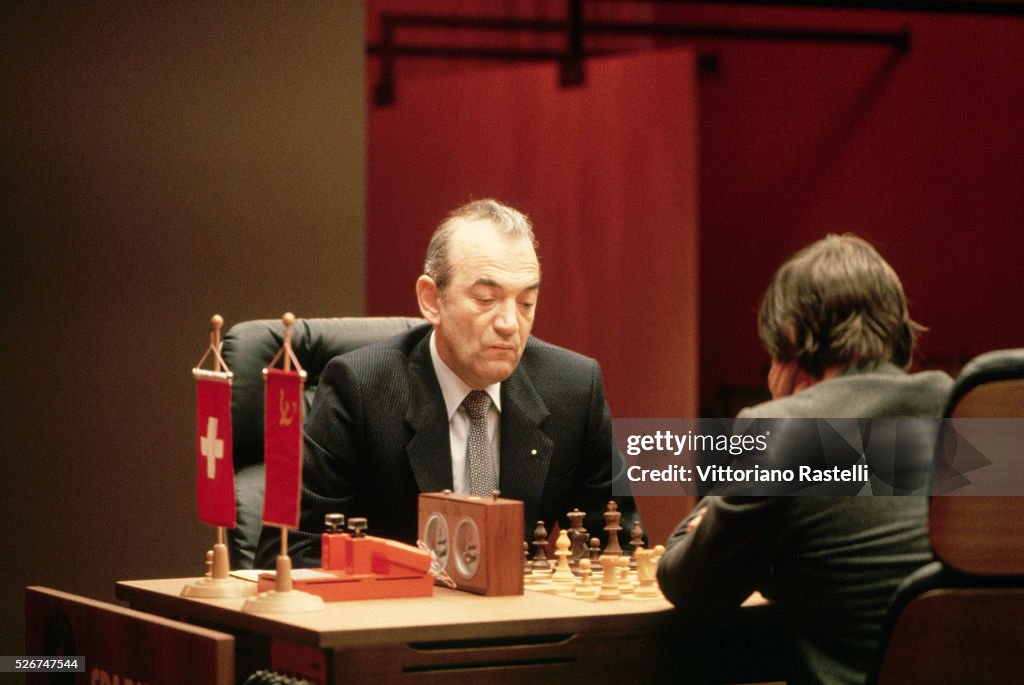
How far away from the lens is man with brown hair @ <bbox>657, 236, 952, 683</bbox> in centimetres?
201

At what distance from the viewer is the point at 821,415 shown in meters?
2.01

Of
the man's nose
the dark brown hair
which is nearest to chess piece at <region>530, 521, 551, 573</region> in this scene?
the man's nose

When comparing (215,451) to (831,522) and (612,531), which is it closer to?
(612,531)

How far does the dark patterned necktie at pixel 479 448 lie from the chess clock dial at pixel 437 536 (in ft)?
1.21

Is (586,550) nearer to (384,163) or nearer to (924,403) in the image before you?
(924,403)

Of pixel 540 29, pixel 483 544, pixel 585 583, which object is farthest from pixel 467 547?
pixel 540 29

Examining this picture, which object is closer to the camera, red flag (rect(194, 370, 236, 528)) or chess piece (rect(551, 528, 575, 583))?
red flag (rect(194, 370, 236, 528))

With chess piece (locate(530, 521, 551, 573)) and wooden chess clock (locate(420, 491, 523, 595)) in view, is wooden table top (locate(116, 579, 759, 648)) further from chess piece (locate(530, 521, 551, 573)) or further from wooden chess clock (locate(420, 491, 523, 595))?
chess piece (locate(530, 521, 551, 573))

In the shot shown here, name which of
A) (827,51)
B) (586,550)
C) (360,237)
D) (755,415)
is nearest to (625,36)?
(827,51)

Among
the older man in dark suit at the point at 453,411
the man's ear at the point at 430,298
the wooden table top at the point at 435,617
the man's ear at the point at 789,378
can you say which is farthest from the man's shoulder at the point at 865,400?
the man's ear at the point at 430,298

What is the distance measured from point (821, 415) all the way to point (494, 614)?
0.55 metres

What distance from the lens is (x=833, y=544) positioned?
2008mm

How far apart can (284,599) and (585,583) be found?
0.55 m

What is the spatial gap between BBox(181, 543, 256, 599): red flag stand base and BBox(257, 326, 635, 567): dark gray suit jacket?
1.14ft
